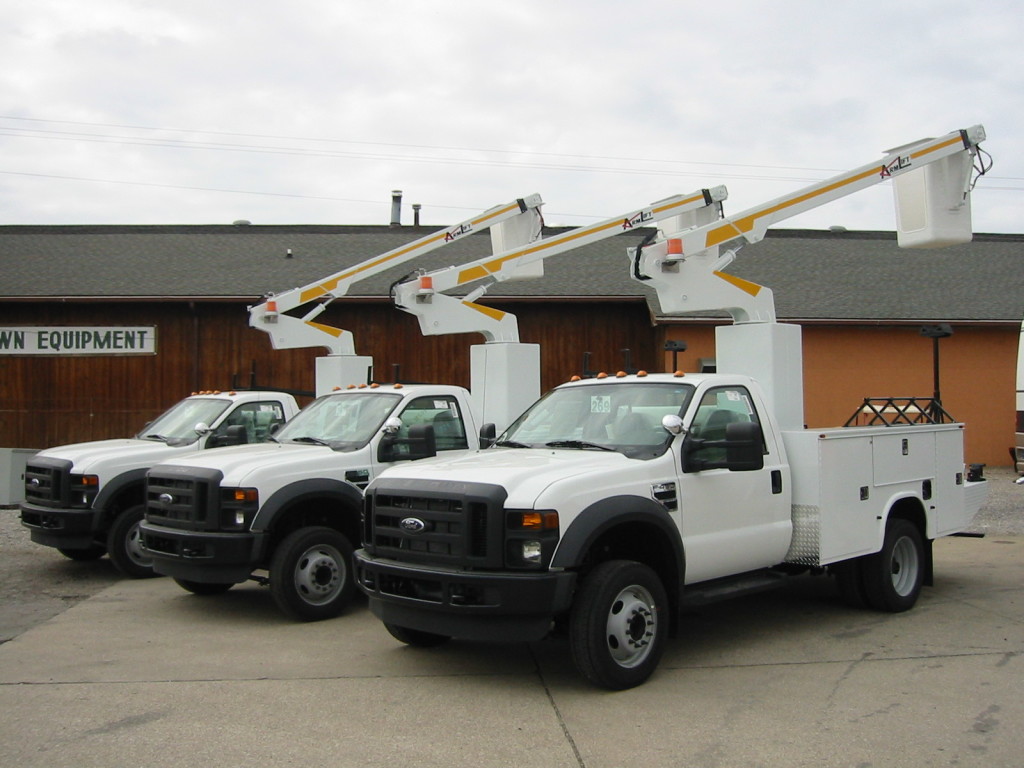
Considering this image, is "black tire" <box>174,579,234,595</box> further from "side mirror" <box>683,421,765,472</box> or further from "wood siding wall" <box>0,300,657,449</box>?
"wood siding wall" <box>0,300,657,449</box>

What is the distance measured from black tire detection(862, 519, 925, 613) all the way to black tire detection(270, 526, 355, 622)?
437 centimetres

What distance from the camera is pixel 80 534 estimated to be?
10.4 m

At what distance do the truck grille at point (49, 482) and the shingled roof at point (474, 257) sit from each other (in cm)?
1045

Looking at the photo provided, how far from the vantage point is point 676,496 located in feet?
22.4

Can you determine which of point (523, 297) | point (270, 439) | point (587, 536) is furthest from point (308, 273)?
point (587, 536)

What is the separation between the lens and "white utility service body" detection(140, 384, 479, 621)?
8312mm

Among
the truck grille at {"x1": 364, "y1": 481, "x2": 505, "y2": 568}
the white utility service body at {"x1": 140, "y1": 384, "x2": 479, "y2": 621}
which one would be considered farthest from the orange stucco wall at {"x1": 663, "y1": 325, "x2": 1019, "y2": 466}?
the truck grille at {"x1": 364, "y1": 481, "x2": 505, "y2": 568}

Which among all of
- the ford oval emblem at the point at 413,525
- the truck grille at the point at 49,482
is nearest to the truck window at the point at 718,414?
the ford oval emblem at the point at 413,525

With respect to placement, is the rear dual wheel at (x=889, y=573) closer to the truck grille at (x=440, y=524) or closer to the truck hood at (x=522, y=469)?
the truck hood at (x=522, y=469)

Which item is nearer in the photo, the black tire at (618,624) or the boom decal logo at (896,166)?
the black tire at (618,624)

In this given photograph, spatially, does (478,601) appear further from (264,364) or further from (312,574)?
(264,364)

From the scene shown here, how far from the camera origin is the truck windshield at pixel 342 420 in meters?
9.57

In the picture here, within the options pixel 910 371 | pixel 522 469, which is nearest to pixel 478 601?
pixel 522 469

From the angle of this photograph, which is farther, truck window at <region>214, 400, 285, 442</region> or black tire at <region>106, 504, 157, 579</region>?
truck window at <region>214, 400, 285, 442</region>
